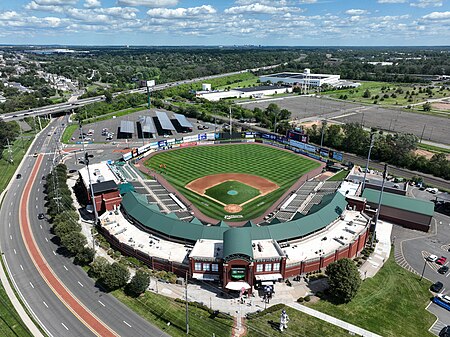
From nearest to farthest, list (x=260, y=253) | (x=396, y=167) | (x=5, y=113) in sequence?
(x=260, y=253) < (x=396, y=167) < (x=5, y=113)

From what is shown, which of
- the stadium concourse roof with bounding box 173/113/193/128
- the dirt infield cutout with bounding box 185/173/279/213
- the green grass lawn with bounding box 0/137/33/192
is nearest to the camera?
the dirt infield cutout with bounding box 185/173/279/213

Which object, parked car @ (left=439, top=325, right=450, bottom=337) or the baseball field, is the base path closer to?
the baseball field

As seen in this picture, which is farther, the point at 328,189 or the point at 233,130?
the point at 233,130

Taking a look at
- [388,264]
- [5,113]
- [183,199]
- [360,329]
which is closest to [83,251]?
[183,199]

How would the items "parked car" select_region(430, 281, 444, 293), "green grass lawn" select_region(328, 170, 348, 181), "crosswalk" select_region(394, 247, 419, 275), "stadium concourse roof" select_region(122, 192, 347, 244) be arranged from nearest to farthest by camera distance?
"parked car" select_region(430, 281, 444, 293) → "stadium concourse roof" select_region(122, 192, 347, 244) → "crosswalk" select_region(394, 247, 419, 275) → "green grass lawn" select_region(328, 170, 348, 181)

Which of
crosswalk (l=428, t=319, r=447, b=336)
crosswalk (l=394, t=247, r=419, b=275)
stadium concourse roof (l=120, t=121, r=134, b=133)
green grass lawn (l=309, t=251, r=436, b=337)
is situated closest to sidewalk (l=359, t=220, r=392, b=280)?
crosswalk (l=394, t=247, r=419, b=275)

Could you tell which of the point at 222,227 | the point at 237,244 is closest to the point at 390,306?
the point at 237,244

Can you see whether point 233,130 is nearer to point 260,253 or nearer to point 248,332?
point 260,253
